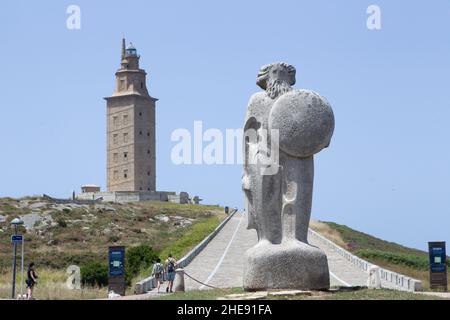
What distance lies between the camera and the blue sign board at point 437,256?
23812 millimetres

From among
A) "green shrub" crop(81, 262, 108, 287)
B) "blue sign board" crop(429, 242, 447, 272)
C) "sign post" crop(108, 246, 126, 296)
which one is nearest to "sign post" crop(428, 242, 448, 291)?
"blue sign board" crop(429, 242, 447, 272)

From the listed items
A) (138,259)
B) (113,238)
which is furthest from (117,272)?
(113,238)

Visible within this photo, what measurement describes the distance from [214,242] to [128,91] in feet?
220

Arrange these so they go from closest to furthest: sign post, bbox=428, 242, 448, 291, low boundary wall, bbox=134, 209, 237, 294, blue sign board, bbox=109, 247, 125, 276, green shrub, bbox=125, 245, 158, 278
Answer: sign post, bbox=428, 242, 448, 291 → low boundary wall, bbox=134, 209, 237, 294 → blue sign board, bbox=109, 247, 125, 276 → green shrub, bbox=125, 245, 158, 278

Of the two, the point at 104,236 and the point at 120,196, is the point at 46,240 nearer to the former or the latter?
the point at 104,236

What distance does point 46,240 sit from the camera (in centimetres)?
5669

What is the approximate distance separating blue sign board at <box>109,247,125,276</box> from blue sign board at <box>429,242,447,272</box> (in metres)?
8.60

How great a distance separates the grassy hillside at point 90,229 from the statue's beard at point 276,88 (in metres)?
19.2

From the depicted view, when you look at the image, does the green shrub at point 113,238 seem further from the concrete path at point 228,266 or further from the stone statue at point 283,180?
the stone statue at point 283,180

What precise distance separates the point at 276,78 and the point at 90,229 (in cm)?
4773

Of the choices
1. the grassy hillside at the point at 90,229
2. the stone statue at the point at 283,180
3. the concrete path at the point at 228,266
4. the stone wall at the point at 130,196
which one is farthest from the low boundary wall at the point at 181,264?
the stone wall at the point at 130,196

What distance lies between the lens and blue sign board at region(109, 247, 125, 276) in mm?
24203

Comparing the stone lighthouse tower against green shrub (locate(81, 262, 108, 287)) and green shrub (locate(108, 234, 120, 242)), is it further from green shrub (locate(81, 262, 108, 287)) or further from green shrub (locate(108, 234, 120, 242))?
green shrub (locate(81, 262, 108, 287))
